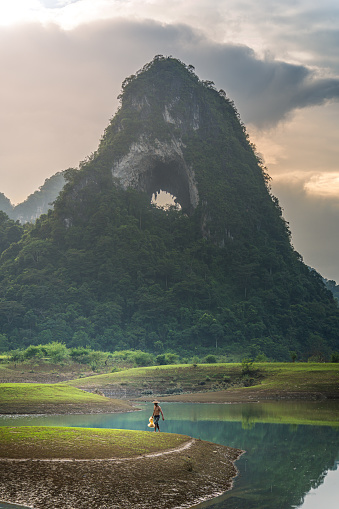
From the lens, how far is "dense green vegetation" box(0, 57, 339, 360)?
102875 millimetres

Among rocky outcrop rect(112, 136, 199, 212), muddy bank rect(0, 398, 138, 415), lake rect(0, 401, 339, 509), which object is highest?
rocky outcrop rect(112, 136, 199, 212)

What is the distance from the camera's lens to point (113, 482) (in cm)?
1589

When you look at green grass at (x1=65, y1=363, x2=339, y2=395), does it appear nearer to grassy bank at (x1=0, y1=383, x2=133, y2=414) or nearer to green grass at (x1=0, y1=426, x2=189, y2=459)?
grassy bank at (x1=0, y1=383, x2=133, y2=414)

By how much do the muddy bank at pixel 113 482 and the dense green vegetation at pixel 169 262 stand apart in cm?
7373

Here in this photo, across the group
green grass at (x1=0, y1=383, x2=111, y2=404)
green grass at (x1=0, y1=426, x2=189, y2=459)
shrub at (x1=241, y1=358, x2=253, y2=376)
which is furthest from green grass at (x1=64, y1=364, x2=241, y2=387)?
green grass at (x1=0, y1=426, x2=189, y2=459)

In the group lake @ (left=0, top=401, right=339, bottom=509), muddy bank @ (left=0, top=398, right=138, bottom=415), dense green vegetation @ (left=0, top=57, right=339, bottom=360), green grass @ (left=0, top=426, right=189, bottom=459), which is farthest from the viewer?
dense green vegetation @ (left=0, top=57, right=339, bottom=360)

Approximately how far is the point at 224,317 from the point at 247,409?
67957 mm

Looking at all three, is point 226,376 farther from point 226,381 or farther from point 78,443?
point 78,443

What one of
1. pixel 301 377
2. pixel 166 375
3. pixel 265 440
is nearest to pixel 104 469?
pixel 265 440

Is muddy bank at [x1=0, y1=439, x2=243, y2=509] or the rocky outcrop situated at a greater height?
the rocky outcrop

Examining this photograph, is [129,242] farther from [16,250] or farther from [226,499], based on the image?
[226,499]

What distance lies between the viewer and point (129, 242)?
12044 cm

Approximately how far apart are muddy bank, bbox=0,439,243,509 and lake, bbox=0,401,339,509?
0.76m

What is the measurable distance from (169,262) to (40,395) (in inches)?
3195
